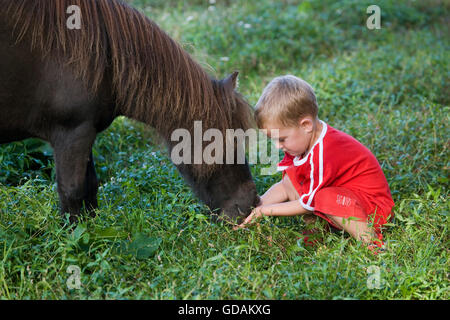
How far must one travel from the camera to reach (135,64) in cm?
284

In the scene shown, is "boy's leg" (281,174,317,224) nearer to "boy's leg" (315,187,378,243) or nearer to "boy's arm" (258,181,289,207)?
"boy's arm" (258,181,289,207)

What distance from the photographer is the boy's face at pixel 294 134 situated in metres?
2.90

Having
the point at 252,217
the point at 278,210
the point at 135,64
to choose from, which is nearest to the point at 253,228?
the point at 252,217

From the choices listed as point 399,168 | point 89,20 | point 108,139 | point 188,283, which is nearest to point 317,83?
point 399,168

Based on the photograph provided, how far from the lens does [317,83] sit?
5383 millimetres

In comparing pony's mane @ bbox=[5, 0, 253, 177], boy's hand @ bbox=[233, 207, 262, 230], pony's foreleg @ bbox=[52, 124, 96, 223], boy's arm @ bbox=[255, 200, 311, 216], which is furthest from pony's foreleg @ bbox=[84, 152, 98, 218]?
boy's arm @ bbox=[255, 200, 311, 216]

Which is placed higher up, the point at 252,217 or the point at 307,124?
the point at 307,124

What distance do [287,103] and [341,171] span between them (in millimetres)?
512

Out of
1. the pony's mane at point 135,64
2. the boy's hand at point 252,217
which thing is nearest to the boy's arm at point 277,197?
the boy's hand at point 252,217

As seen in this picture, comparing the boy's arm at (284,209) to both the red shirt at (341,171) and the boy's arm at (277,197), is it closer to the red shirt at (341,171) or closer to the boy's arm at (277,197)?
the red shirt at (341,171)

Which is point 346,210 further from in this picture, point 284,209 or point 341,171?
point 284,209

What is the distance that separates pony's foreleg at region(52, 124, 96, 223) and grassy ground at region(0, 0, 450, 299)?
0.56 ft
